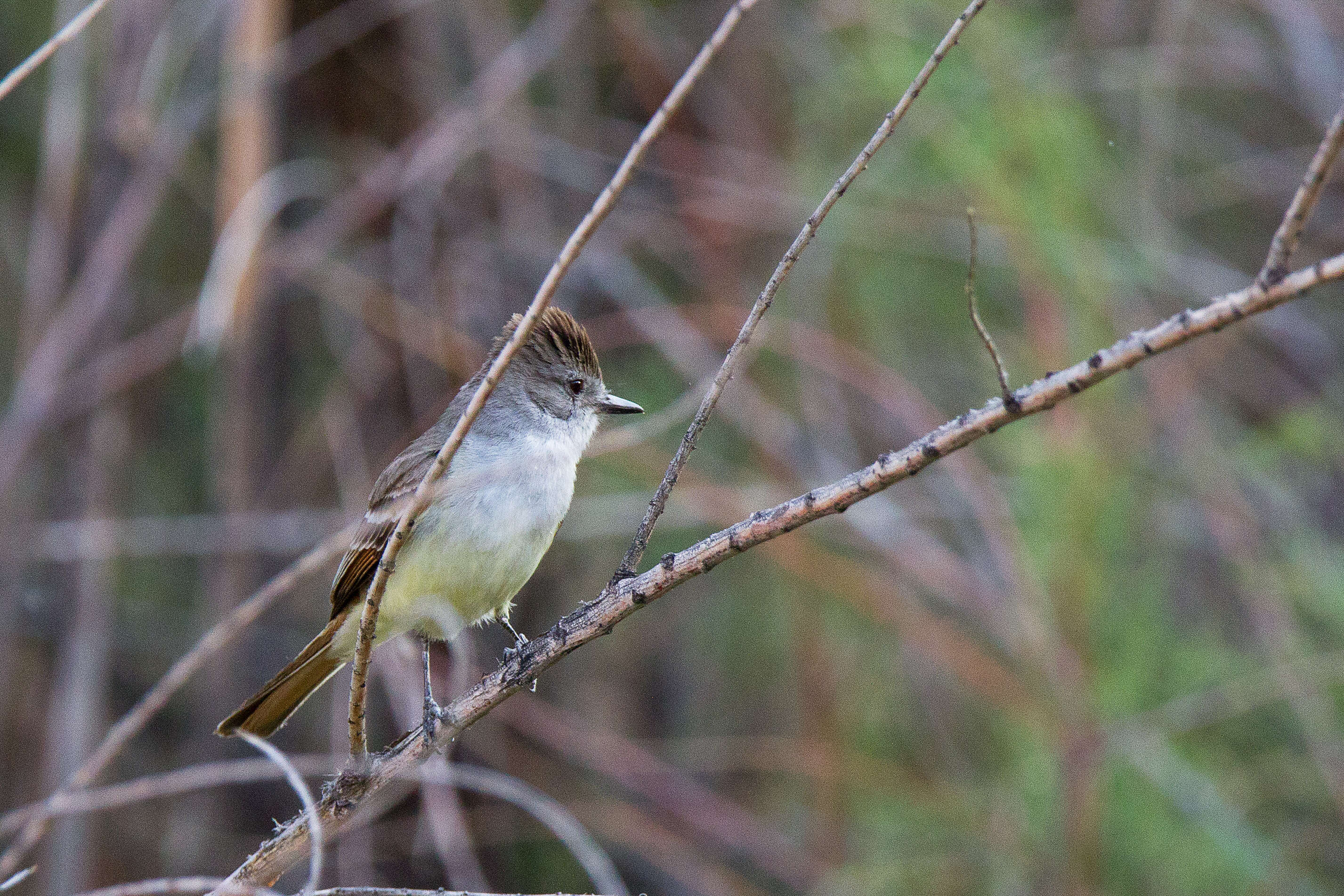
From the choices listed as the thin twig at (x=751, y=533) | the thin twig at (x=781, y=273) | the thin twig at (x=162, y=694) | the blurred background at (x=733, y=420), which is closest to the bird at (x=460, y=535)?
the blurred background at (x=733, y=420)

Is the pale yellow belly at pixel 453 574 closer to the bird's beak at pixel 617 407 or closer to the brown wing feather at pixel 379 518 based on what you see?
the brown wing feather at pixel 379 518

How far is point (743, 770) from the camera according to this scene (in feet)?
16.3

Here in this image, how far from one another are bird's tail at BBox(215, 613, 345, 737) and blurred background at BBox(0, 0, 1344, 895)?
31 centimetres

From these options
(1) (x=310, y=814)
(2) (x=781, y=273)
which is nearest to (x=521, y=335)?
(2) (x=781, y=273)

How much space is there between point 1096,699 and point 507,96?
93.0 inches

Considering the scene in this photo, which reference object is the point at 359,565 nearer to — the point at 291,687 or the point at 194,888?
the point at 291,687

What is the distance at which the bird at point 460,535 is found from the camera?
9.52 feet

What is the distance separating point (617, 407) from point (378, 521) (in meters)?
0.72

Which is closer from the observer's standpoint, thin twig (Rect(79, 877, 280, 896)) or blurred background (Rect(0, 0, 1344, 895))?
thin twig (Rect(79, 877, 280, 896))

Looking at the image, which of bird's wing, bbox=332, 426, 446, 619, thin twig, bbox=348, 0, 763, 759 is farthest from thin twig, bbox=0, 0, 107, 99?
bird's wing, bbox=332, 426, 446, 619

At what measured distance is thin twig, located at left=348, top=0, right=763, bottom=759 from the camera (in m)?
1.25

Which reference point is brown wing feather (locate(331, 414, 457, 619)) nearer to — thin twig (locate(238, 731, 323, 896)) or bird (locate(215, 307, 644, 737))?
bird (locate(215, 307, 644, 737))

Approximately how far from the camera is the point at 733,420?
14.6 ft

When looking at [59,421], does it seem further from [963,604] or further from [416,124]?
[963,604]
